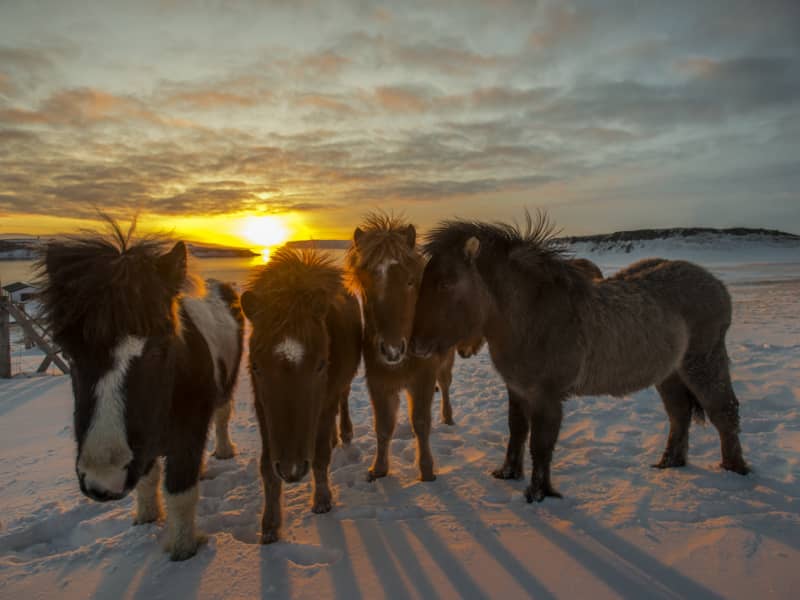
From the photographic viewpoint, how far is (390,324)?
3719mm

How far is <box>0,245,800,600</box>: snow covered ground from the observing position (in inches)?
107

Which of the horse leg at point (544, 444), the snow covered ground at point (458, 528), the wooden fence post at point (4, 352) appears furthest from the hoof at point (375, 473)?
the wooden fence post at point (4, 352)

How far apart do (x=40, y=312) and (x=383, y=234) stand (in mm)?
2636

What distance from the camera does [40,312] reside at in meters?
2.43

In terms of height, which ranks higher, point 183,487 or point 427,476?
point 183,487

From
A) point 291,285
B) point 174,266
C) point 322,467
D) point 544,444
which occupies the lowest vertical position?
point 322,467

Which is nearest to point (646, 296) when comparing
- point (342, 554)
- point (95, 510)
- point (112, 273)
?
point (342, 554)

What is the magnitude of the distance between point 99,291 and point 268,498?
6.42 feet

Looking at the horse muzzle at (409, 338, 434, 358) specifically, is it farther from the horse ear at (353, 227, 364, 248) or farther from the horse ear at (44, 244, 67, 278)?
the horse ear at (44, 244, 67, 278)

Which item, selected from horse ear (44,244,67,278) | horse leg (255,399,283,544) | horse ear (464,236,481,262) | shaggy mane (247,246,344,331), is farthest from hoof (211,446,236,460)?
horse ear (464,236,481,262)

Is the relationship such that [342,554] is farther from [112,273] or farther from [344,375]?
[112,273]

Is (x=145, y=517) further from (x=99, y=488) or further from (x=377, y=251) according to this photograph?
(x=377, y=251)

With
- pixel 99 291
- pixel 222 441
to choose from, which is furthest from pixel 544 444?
pixel 222 441

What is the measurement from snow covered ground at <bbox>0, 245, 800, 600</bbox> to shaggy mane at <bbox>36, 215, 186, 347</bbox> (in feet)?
5.64
